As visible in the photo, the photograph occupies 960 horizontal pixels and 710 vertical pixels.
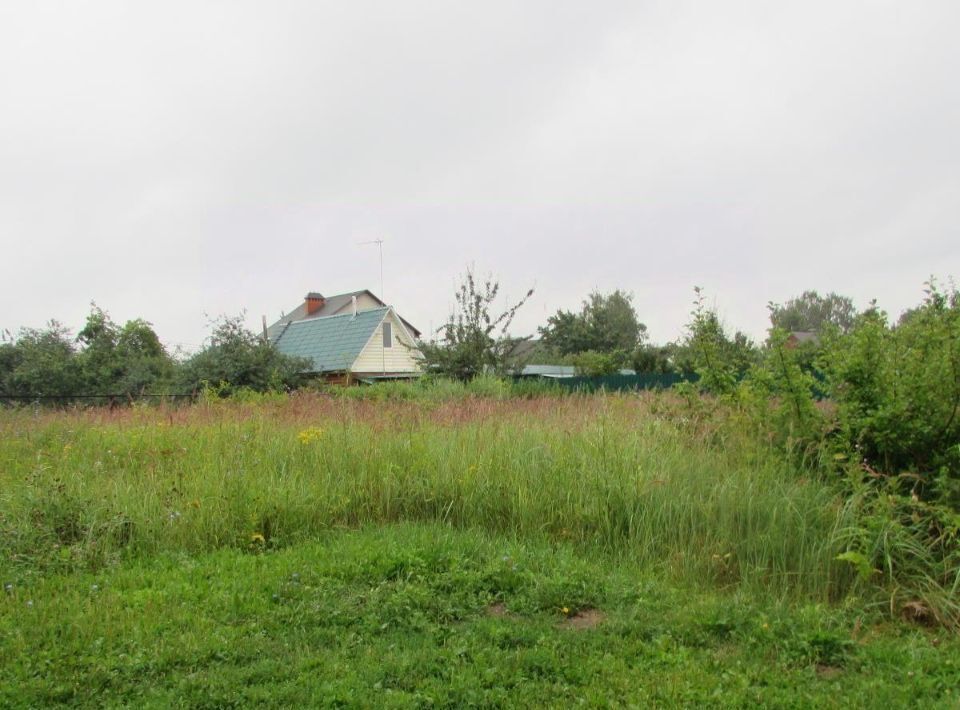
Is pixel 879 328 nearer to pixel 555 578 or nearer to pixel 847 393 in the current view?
pixel 847 393

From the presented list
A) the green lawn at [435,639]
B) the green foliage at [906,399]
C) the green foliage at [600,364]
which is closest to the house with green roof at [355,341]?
the green foliage at [600,364]

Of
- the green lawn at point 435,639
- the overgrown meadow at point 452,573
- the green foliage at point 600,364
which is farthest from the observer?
the green foliage at point 600,364

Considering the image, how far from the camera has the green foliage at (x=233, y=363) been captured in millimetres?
16594

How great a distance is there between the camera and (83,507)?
15.8 ft

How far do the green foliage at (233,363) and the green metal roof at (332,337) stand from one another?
12.9 m

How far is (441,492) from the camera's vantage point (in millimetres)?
5477

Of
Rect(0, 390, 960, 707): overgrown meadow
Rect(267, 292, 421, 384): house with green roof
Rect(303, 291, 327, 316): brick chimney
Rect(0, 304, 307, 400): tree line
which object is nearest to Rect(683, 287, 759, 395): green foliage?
Rect(0, 390, 960, 707): overgrown meadow

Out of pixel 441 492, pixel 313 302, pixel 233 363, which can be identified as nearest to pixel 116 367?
pixel 233 363

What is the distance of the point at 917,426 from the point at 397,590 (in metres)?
3.66

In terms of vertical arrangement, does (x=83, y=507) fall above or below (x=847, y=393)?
below

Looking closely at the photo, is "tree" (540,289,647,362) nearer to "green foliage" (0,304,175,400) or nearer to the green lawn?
"green foliage" (0,304,175,400)

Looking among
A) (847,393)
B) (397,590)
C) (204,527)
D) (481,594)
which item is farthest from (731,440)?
(204,527)

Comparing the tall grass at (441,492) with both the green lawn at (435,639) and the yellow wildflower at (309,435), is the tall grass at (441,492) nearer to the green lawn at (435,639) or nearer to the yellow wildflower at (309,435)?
the yellow wildflower at (309,435)

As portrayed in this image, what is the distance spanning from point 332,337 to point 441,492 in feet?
95.1
